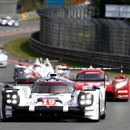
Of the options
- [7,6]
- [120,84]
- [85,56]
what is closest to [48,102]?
[120,84]

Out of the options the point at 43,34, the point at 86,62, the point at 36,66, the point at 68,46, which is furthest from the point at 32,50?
the point at 36,66

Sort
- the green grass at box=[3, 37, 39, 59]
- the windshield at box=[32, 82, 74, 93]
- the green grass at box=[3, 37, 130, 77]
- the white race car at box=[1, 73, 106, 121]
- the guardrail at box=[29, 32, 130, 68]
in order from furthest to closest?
the green grass at box=[3, 37, 39, 59] → the green grass at box=[3, 37, 130, 77] → the guardrail at box=[29, 32, 130, 68] → the windshield at box=[32, 82, 74, 93] → the white race car at box=[1, 73, 106, 121]

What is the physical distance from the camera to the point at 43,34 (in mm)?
47156

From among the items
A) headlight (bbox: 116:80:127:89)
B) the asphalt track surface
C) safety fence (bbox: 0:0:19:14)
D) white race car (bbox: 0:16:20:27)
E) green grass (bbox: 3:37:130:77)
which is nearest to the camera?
the asphalt track surface

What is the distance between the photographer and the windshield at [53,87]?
47.6ft

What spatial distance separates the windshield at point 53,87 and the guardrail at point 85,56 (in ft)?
61.3

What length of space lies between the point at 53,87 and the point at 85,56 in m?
22.4

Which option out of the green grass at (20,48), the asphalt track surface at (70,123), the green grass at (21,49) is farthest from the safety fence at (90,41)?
the asphalt track surface at (70,123)

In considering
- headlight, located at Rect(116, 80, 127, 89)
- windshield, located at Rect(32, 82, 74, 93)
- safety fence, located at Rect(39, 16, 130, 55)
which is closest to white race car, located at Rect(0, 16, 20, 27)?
safety fence, located at Rect(39, 16, 130, 55)

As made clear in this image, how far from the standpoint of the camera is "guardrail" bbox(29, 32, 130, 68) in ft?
111

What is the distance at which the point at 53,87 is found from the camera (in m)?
14.6

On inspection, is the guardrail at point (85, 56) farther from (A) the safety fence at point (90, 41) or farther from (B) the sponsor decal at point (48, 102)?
(B) the sponsor decal at point (48, 102)

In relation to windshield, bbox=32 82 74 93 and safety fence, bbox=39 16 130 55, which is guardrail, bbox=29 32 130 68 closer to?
safety fence, bbox=39 16 130 55

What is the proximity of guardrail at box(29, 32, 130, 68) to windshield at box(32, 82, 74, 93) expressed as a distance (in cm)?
1868
